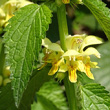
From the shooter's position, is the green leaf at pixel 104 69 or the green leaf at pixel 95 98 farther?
the green leaf at pixel 104 69

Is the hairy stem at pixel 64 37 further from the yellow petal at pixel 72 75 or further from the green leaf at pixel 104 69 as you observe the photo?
the green leaf at pixel 104 69

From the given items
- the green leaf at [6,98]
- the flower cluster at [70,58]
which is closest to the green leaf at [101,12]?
the flower cluster at [70,58]

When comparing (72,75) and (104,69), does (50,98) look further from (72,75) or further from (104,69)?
(72,75)

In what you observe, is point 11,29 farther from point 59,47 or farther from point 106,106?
point 106,106

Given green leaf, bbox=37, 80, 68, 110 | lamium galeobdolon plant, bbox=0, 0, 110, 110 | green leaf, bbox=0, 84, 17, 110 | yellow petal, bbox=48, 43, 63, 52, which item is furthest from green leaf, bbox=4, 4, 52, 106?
green leaf, bbox=37, 80, 68, 110

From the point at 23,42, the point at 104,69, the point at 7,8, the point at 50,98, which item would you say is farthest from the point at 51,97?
the point at 23,42

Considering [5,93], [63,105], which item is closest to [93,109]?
[5,93]
